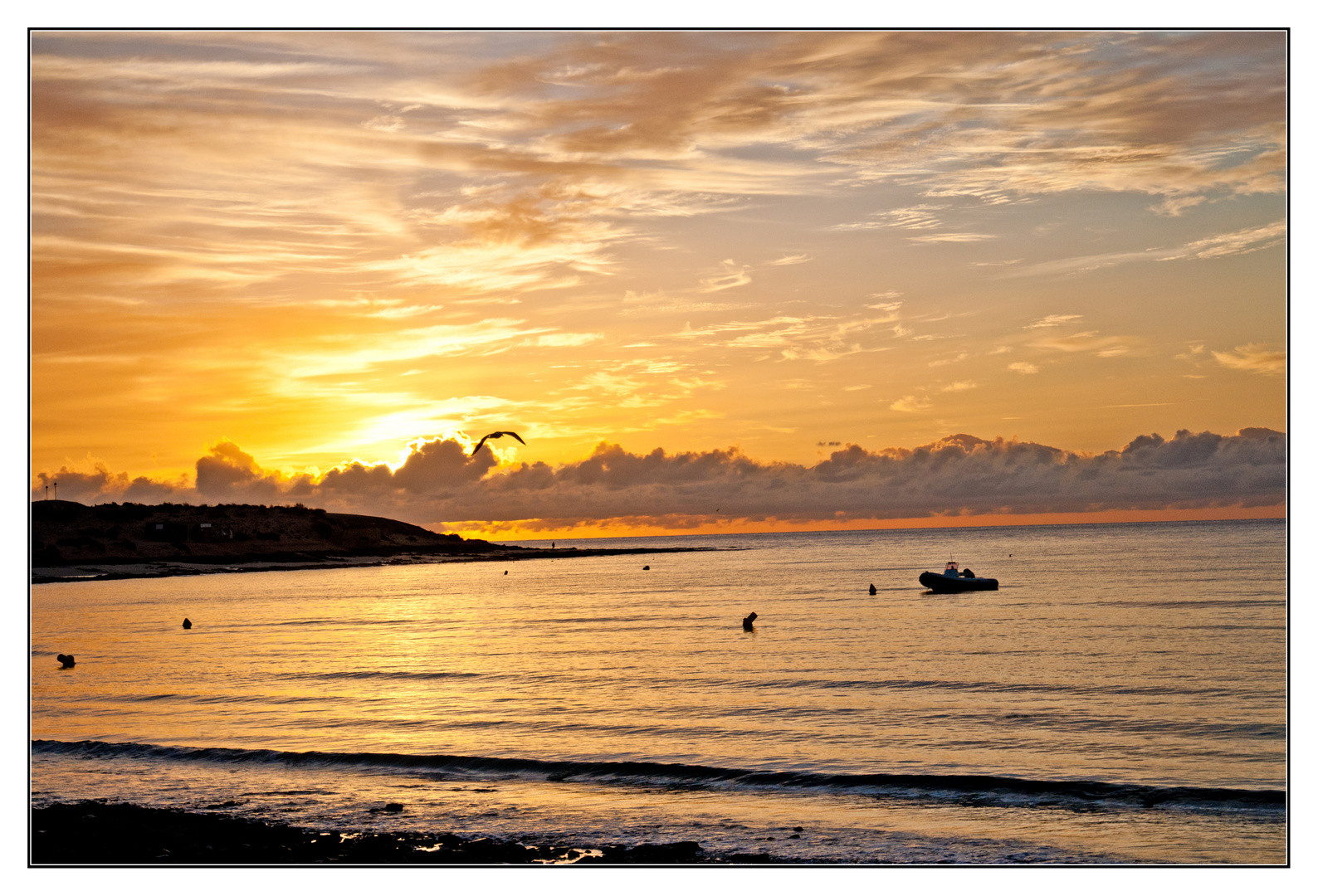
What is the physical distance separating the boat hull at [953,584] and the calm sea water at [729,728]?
1554cm

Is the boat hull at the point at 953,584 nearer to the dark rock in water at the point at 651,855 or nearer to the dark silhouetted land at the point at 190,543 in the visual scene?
the dark rock in water at the point at 651,855

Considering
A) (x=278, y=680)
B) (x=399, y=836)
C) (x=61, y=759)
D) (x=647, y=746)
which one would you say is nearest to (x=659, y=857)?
(x=399, y=836)

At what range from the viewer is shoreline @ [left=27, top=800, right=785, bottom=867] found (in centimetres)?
1455

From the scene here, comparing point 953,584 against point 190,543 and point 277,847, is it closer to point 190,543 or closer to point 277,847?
→ point 277,847

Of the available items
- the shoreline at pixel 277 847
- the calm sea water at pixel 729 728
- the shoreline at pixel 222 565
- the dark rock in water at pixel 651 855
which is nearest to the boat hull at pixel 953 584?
the calm sea water at pixel 729 728

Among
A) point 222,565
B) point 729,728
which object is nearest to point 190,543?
point 222,565

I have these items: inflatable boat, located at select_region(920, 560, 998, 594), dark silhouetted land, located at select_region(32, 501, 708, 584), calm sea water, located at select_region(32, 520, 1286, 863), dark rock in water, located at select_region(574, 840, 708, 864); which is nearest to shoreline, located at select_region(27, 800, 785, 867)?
dark rock in water, located at select_region(574, 840, 708, 864)

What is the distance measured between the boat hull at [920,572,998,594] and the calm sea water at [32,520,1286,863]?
15.5 meters

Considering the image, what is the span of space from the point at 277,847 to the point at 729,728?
46.8ft

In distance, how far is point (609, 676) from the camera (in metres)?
37.6

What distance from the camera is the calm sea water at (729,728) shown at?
58.9 feet

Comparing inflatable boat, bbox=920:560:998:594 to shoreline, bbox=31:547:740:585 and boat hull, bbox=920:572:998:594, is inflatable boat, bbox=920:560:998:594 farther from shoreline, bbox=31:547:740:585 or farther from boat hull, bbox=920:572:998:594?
shoreline, bbox=31:547:740:585

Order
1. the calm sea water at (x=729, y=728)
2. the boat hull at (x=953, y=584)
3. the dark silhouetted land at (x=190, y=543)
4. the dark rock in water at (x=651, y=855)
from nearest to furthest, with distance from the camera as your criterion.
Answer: the dark rock in water at (x=651, y=855)
the calm sea water at (x=729, y=728)
the boat hull at (x=953, y=584)
the dark silhouetted land at (x=190, y=543)

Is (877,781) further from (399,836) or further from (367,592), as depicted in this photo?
(367,592)
